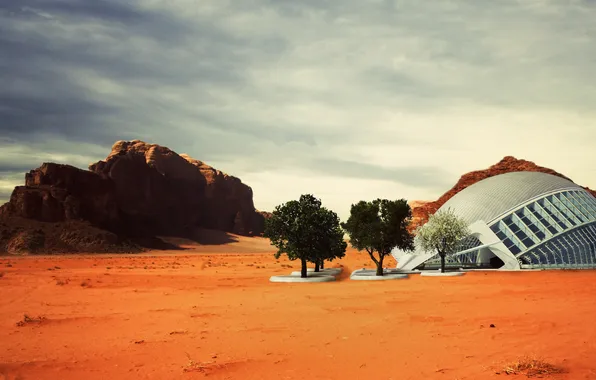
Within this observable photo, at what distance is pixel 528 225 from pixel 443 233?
8035mm

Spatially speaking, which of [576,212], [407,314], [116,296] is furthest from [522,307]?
[576,212]

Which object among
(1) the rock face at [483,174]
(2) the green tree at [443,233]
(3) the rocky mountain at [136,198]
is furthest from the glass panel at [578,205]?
(3) the rocky mountain at [136,198]

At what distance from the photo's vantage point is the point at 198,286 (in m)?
31.9

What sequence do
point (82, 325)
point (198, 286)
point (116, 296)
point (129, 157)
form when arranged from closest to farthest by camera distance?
point (82, 325) < point (116, 296) < point (198, 286) < point (129, 157)

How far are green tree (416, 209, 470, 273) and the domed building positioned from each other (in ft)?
5.93

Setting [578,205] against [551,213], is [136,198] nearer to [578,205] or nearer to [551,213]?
[551,213]

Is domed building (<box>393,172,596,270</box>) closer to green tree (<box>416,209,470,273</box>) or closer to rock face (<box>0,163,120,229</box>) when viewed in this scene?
green tree (<box>416,209,470,273</box>)

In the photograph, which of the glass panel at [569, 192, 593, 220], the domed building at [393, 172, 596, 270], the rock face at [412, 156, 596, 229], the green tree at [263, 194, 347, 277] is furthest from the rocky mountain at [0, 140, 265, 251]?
the glass panel at [569, 192, 593, 220]

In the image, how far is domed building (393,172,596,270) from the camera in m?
41.1

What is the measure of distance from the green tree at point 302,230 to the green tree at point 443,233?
9127 millimetres

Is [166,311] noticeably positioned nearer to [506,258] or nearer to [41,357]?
[41,357]

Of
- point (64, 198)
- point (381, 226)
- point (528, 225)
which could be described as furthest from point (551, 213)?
point (64, 198)

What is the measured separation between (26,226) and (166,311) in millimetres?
96315

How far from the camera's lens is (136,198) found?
13688cm
